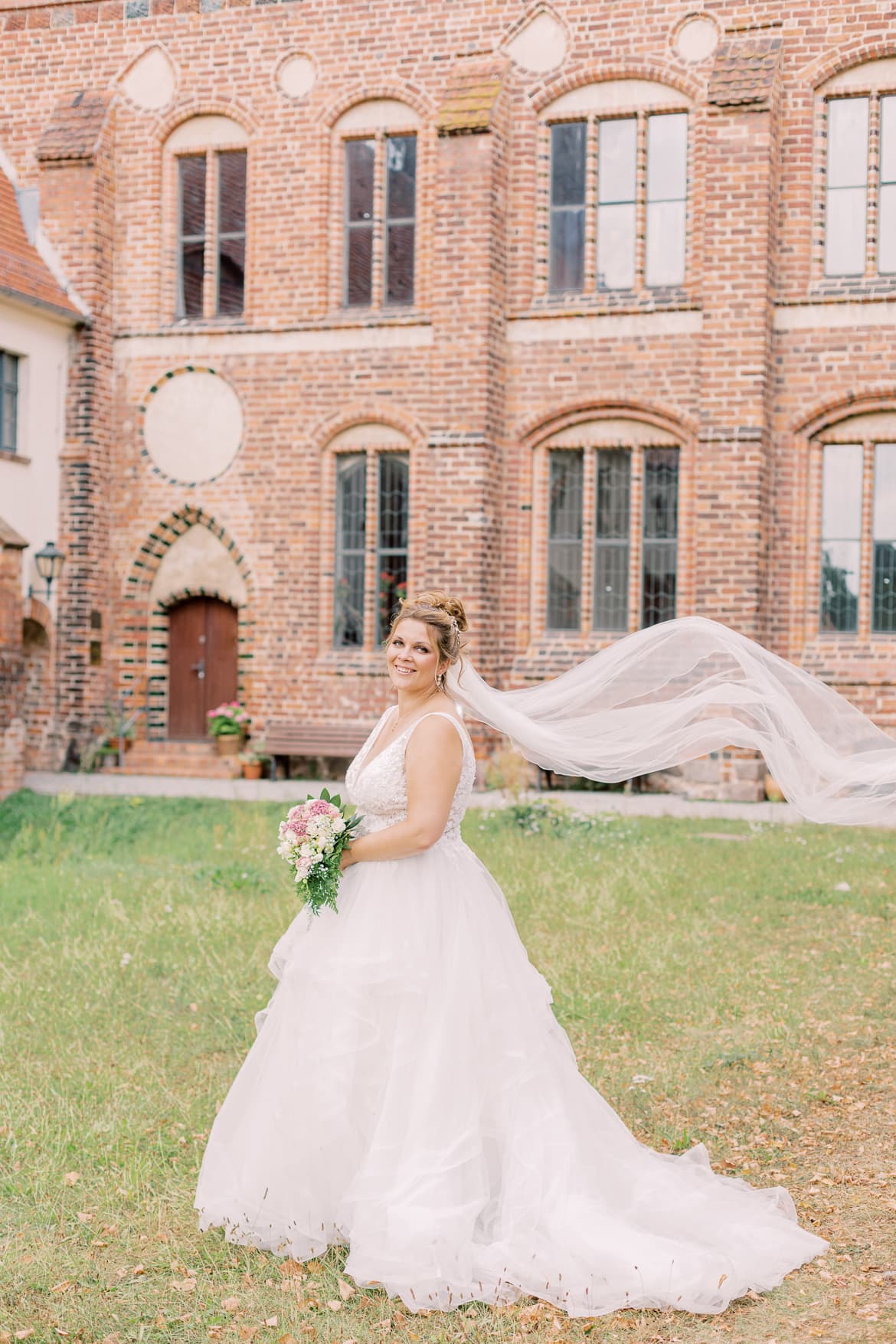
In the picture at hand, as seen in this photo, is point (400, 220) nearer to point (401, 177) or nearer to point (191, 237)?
point (401, 177)

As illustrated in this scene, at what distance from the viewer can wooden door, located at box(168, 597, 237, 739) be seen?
17.9 metres

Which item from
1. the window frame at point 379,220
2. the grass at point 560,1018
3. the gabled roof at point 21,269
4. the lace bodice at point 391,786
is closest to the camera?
the grass at point 560,1018

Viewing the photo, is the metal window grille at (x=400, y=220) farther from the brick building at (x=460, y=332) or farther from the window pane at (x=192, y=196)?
the window pane at (x=192, y=196)

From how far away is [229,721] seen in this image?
17234mm

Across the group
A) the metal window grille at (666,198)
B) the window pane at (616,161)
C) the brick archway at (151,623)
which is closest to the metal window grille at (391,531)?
the brick archway at (151,623)

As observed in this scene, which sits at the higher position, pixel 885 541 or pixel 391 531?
pixel 391 531

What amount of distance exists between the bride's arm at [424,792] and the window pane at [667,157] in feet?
44.2

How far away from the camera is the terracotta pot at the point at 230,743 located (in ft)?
56.4

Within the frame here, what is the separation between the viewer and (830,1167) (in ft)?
16.2

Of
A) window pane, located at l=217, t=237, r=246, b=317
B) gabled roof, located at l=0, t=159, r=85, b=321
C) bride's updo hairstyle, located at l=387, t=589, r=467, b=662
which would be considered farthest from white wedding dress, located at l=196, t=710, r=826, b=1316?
window pane, located at l=217, t=237, r=246, b=317

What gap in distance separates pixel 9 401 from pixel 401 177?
5.66m

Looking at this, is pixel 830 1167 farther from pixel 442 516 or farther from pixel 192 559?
pixel 192 559

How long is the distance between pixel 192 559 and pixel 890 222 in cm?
945

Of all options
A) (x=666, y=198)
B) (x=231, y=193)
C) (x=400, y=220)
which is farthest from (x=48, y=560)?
(x=666, y=198)
